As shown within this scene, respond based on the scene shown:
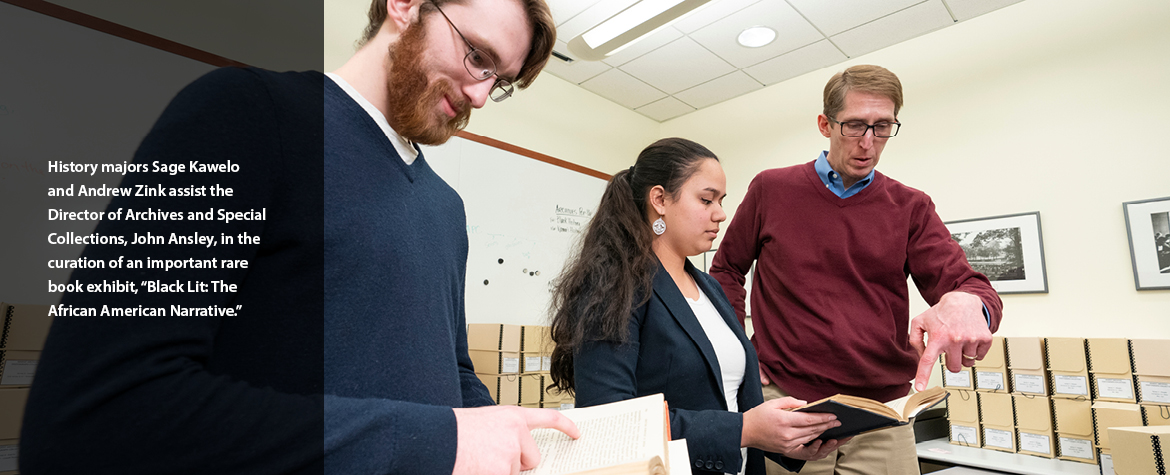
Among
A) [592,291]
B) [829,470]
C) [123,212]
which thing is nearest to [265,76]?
[123,212]

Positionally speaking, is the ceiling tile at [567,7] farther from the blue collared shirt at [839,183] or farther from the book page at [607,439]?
the book page at [607,439]

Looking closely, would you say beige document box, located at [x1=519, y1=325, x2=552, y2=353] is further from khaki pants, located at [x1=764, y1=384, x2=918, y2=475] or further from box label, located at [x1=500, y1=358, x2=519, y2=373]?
khaki pants, located at [x1=764, y1=384, x2=918, y2=475]

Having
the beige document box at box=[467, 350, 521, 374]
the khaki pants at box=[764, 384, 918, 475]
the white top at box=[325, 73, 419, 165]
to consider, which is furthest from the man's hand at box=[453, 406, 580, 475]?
→ the beige document box at box=[467, 350, 521, 374]

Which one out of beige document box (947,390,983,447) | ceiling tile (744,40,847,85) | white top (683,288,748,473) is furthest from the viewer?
ceiling tile (744,40,847,85)

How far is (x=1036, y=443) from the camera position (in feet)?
7.82

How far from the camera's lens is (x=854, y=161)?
1.59 meters

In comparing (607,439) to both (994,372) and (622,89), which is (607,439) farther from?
(622,89)

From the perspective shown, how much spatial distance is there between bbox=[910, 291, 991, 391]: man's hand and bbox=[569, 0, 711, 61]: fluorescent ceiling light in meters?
1.80

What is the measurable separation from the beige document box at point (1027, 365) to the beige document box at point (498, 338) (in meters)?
2.29

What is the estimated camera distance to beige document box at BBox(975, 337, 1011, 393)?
98.5 inches

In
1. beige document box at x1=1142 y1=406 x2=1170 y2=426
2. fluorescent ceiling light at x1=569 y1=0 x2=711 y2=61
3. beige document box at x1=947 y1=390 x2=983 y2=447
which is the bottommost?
beige document box at x1=947 y1=390 x2=983 y2=447

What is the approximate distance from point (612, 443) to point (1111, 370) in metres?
Result: 2.73

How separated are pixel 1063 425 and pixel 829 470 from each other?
165cm

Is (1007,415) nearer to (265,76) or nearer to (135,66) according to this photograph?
(265,76)
